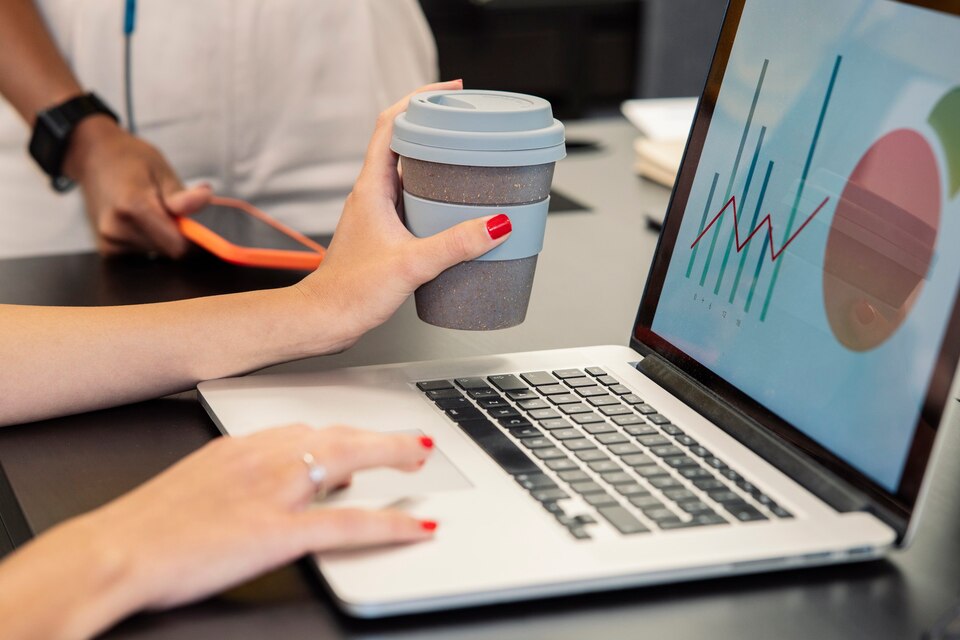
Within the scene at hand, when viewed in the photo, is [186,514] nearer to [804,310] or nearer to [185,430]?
[185,430]

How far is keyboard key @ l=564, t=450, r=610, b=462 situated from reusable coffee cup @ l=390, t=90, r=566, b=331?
155 mm

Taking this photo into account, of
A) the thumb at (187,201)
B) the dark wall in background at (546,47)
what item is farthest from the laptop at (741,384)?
the dark wall in background at (546,47)

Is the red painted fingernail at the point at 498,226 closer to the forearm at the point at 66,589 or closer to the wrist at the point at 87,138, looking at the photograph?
the forearm at the point at 66,589

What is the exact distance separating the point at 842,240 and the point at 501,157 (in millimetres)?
→ 224

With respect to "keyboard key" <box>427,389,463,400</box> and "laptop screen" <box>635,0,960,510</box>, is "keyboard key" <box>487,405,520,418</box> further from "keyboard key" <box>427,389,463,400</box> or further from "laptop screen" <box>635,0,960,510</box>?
"laptop screen" <box>635,0,960,510</box>

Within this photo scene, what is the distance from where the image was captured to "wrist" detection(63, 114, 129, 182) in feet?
4.21

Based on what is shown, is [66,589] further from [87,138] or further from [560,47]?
[560,47]

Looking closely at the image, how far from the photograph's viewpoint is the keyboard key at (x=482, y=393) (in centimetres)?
78

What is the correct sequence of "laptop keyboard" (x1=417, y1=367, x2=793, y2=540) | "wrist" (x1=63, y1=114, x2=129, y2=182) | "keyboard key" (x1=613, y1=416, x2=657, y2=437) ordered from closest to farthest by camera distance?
"laptop keyboard" (x1=417, y1=367, x2=793, y2=540), "keyboard key" (x1=613, y1=416, x2=657, y2=437), "wrist" (x1=63, y1=114, x2=129, y2=182)

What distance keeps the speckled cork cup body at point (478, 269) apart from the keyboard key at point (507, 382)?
4 cm

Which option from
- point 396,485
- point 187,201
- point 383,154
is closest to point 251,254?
point 187,201

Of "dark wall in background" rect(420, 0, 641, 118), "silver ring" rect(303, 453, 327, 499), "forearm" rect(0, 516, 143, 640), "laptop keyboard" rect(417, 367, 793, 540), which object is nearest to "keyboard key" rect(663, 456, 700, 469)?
"laptop keyboard" rect(417, 367, 793, 540)

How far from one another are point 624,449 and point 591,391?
10 cm

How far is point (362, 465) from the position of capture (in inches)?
24.2
